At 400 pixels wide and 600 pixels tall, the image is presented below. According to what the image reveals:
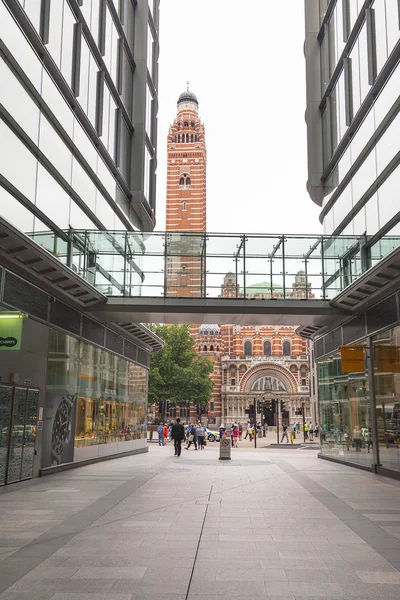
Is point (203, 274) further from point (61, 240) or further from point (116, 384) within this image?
point (116, 384)

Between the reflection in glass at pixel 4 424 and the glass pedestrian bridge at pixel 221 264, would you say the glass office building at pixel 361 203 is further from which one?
the reflection in glass at pixel 4 424

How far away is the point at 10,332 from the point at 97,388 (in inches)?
400

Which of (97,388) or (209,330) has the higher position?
(209,330)

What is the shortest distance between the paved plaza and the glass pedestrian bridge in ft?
20.5

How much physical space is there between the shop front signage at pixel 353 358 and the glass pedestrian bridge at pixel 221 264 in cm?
200

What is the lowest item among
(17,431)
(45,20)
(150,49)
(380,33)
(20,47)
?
(17,431)

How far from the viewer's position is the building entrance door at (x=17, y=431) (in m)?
13.4

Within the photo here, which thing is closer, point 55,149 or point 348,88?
point 55,149

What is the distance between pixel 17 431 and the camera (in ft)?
46.5

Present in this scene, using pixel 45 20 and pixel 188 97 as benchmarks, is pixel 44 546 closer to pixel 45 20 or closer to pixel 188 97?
pixel 45 20

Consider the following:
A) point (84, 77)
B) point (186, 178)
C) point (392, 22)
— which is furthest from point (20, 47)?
point (186, 178)

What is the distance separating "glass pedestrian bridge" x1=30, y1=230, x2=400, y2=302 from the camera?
59.5 feet

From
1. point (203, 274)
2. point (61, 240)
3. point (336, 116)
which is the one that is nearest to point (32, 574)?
point (61, 240)

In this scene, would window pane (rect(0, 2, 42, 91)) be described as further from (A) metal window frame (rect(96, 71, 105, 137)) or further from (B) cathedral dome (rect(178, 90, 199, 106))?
(B) cathedral dome (rect(178, 90, 199, 106))
